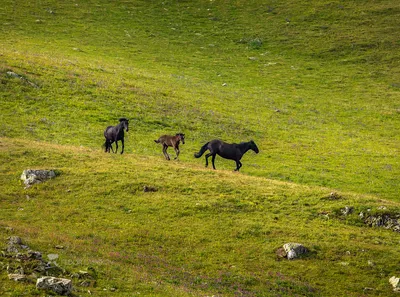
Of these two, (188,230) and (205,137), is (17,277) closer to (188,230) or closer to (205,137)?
(188,230)

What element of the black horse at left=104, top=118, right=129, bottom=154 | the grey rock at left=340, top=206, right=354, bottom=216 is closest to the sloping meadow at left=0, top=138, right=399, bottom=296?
the grey rock at left=340, top=206, right=354, bottom=216

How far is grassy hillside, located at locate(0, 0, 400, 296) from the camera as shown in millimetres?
23344

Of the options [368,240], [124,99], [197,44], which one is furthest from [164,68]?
[368,240]

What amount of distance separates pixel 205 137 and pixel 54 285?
115ft

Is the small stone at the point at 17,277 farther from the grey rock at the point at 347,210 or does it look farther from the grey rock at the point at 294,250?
the grey rock at the point at 347,210

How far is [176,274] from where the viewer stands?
21359 millimetres

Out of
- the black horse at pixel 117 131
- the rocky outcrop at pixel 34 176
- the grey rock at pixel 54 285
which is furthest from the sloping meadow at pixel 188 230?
the black horse at pixel 117 131

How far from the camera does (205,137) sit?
49844 mm

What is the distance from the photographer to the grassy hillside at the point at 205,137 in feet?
76.6

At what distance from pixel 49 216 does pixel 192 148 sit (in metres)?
21.6

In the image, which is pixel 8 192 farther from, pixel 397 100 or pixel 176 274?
pixel 397 100

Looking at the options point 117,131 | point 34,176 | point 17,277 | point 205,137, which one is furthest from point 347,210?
point 205,137

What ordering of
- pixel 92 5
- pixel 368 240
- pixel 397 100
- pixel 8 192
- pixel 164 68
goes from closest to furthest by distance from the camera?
1. pixel 368 240
2. pixel 8 192
3. pixel 397 100
4. pixel 164 68
5. pixel 92 5

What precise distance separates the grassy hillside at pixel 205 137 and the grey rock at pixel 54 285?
1.78ft
